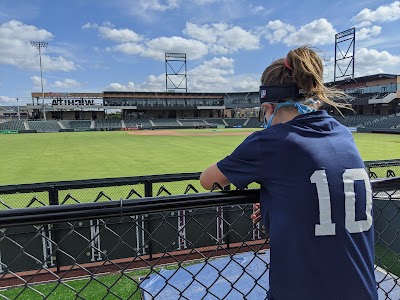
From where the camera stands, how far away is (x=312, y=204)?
4.24ft

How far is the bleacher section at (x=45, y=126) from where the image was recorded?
60894 mm

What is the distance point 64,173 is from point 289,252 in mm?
14406

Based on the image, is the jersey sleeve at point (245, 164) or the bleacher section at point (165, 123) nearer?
the jersey sleeve at point (245, 164)

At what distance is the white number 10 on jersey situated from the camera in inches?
50.6

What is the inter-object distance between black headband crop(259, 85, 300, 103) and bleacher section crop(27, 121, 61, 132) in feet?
214

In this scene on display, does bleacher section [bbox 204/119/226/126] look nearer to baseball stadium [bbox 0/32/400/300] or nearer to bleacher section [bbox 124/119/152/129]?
bleacher section [bbox 124/119/152/129]

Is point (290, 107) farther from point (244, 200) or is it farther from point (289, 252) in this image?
point (289, 252)

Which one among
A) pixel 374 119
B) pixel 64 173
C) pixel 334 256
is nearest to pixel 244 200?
pixel 334 256

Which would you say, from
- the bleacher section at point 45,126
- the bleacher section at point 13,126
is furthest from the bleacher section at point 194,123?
the bleacher section at point 13,126

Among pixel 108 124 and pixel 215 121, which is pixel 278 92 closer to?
pixel 108 124

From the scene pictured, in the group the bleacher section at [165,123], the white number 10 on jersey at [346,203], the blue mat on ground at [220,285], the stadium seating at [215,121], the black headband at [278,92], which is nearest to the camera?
the white number 10 on jersey at [346,203]

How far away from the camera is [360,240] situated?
54.1 inches

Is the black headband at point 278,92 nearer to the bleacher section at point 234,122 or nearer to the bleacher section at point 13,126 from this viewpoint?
the bleacher section at point 13,126

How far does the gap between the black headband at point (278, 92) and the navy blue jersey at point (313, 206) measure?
139 millimetres
